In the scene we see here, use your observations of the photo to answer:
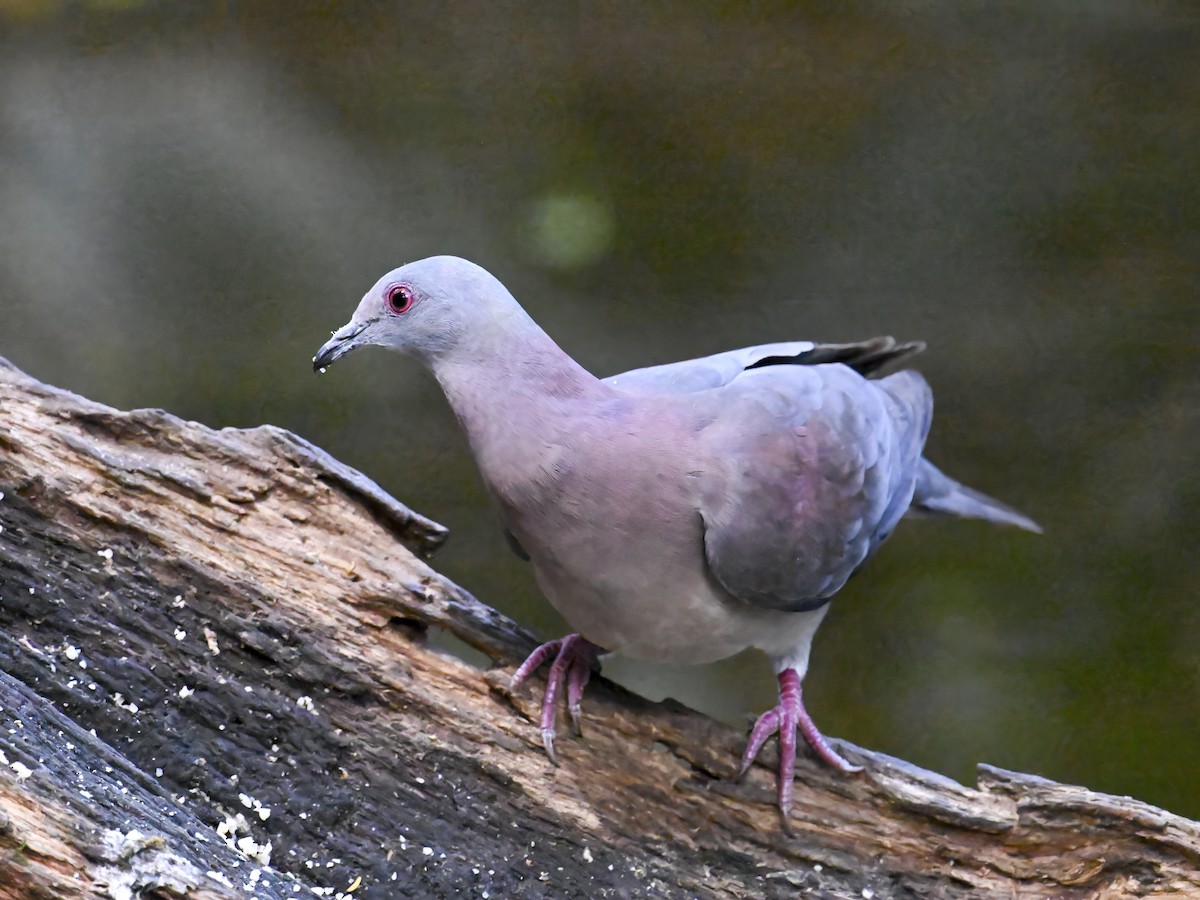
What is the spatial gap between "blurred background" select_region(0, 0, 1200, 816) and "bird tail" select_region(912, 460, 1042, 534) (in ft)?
0.99

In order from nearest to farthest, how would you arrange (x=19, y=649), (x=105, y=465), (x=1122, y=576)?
(x=19, y=649) < (x=105, y=465) < (x=1122, y=576)

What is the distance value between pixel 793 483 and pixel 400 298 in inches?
27.5

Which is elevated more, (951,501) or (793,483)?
(951,501)

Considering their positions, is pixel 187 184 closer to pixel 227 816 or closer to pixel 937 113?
pixel 227 816

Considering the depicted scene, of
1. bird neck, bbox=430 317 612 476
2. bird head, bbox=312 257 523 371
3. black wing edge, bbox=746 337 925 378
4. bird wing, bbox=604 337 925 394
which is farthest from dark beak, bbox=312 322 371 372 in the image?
black wing edge, bbox=746 337 925 378

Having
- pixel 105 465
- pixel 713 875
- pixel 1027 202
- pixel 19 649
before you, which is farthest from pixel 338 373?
pixel 1027 202

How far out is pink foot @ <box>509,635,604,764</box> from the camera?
174 cm

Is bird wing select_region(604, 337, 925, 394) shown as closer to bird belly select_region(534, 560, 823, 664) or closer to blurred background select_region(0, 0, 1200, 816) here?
bird belly select_region(534, 560, 823, 664)

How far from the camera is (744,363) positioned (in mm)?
1917

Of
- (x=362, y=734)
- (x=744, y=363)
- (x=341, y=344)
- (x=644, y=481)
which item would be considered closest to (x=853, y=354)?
(x=744, y=363)

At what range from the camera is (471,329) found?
5.24ft

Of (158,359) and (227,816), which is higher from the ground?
(158,359)

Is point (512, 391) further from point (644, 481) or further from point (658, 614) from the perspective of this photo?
point (658, 614)

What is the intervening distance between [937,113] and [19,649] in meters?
2.20
